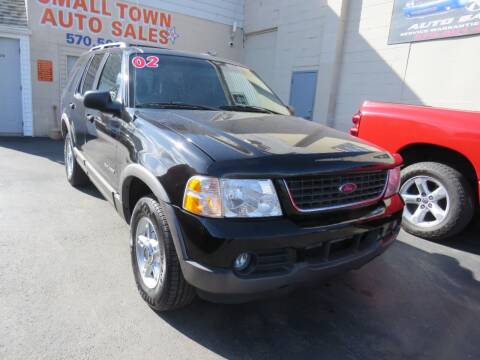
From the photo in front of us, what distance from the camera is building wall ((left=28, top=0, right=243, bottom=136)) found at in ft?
31.5

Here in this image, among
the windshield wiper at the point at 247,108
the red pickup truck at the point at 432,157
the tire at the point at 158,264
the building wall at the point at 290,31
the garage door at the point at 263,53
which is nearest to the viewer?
the tire at the point at 158,264

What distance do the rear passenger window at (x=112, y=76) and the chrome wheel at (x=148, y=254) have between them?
1324 millimetres

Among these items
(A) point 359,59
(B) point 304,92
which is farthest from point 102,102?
(B) point 304,92

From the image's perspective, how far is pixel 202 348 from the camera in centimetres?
214

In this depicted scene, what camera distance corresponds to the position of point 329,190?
2.10 meters

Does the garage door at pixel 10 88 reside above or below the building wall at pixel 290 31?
below

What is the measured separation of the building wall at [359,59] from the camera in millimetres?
7273

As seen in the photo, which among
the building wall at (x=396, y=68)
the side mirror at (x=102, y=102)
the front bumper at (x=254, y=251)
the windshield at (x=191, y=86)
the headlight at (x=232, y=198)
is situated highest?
the building wall at (x=396, y=68)

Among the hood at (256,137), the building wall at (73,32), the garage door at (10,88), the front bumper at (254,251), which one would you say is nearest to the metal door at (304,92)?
the building wall at (73,32)

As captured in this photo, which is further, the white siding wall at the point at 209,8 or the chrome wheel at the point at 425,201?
the white siding wall at the point at 209,8

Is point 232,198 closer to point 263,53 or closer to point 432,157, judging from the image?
point 432,157

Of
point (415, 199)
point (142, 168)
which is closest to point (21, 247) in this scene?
point (142, 168)

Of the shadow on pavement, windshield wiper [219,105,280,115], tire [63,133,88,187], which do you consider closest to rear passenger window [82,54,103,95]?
tire [63,133,88,187]

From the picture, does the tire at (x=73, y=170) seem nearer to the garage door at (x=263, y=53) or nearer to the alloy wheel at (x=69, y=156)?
the alloy wheel at (x=69, y=156)
